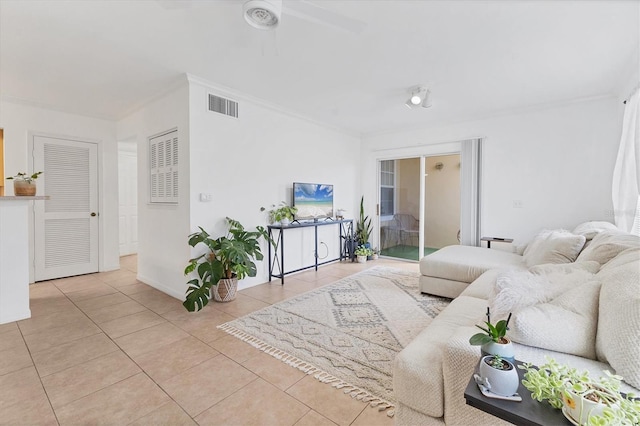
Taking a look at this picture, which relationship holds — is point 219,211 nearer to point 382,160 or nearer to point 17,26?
point 17,26

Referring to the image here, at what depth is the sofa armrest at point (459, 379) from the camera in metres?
1.11

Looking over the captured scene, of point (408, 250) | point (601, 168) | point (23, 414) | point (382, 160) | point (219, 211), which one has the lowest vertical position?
point (23, 414)

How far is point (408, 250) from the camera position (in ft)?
18.5

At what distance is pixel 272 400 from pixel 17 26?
3.45 meters

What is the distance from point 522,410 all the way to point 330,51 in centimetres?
277

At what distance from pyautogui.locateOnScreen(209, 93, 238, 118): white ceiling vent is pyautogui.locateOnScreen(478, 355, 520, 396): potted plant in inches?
139

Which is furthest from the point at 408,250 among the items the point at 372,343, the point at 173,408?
the point at 173,408

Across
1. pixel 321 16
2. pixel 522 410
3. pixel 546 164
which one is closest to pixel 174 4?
pixel 321 16

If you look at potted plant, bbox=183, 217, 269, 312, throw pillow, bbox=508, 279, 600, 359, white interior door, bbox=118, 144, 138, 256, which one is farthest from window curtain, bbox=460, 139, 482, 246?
white interior door, bbox=118, 144, 138, 256

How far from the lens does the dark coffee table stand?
0.76 meters

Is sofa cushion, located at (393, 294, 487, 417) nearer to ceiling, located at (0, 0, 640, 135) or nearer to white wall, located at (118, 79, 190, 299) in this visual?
ceiling, located at (0, 0, 640, 135)

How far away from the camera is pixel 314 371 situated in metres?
1.96

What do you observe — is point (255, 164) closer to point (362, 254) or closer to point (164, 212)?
point (164, 212)

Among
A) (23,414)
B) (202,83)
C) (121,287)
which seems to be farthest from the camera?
(121,287)
